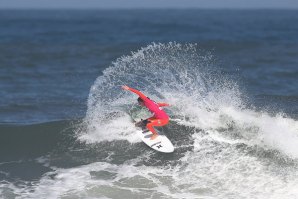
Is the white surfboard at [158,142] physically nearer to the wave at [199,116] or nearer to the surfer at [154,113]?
the surfer at [154,113]

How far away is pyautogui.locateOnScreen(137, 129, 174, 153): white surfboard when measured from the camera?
1531cm

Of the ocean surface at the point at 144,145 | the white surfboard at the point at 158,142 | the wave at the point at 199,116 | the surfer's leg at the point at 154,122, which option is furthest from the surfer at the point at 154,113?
the wave at the point at 199,116

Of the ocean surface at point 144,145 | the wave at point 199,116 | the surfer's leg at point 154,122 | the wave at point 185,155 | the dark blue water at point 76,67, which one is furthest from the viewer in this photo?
the dark blue water at point 76,67

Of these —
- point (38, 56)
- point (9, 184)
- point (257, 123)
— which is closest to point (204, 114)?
point (257, 123)

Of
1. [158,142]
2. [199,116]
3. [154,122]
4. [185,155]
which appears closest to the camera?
[185,155]

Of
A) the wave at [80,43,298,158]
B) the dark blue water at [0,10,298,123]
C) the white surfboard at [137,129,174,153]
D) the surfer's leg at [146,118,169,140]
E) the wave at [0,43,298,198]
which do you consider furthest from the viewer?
the dark blue water at [0,10,298,123]

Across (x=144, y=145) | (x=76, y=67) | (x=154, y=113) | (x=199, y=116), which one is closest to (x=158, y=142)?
(x=144, y=145)

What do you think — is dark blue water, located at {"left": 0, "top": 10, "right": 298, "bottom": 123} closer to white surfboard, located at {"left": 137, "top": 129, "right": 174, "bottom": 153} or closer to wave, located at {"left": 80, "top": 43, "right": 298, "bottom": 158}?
wave, located at {"left": 80, "top": 43, "right": 298, "bottom": 158}

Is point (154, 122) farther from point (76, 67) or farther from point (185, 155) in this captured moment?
point (76, 67)

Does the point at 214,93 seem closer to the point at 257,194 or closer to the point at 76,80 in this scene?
the point at 257,194

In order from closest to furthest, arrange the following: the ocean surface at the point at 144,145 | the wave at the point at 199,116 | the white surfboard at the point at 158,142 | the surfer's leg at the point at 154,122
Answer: the ocean surface at the point at 144,145
the white surfboard at the point at 158,142
the surfer's leg at the point at 154,122
the wave at the point at 199,116

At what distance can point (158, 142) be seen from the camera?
1558 cm

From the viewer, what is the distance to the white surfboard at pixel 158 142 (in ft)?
50.2

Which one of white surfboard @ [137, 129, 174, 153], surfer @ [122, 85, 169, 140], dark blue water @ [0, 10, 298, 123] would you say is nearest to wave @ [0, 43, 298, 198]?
white surfboard @ [137, 129, 174, 153]
